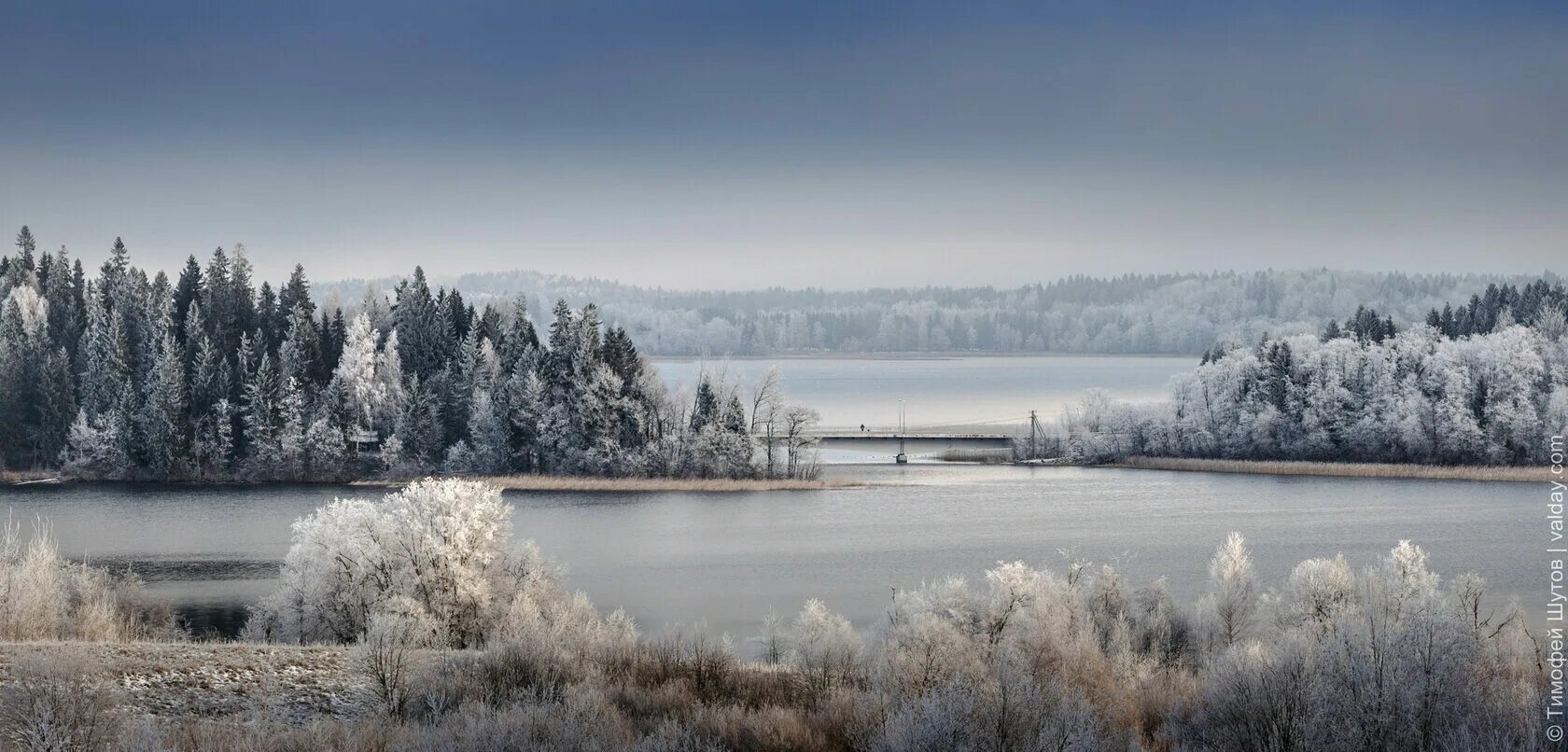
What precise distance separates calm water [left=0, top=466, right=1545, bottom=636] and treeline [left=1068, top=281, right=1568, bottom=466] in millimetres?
7792

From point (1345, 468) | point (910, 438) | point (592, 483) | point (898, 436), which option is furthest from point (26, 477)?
point (1345, 468)

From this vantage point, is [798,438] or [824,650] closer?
[824,650]

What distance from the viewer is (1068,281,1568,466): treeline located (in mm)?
78562

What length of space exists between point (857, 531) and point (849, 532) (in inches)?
19.6

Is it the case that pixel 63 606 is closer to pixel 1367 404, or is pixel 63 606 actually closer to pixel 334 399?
pixel 334 399

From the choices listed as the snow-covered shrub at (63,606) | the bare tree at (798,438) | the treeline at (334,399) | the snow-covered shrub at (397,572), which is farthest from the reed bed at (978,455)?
the snow-covered shrub at (63,606)

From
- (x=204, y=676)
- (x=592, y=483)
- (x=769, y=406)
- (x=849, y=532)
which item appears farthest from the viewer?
(x=769, y=406)

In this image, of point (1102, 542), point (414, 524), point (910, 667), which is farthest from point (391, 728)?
point (1102, 542)

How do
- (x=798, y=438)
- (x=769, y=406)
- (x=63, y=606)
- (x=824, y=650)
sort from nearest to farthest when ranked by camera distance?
(x=824, y=650), (x=63, y=606), (x=798, y=438), (x=769, y=406)

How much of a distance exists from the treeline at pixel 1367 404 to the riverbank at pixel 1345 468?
188 centimetres

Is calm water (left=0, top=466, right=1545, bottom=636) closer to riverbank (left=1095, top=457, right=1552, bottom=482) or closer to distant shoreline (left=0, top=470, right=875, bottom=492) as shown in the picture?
distant shoreline (left=0, top=470, right=875, bottom=492)

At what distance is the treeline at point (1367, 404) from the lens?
3093 inches

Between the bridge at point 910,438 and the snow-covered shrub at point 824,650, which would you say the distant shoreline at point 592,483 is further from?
the snow-covered shrub at point 824,650

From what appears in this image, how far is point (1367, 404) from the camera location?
276 ft
